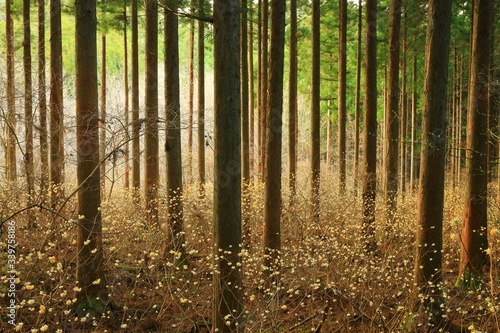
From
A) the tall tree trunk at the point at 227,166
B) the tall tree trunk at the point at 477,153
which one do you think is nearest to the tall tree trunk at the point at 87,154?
the tall tree trunk at the point at 227,166

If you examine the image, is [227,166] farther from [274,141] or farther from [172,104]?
[172,104]

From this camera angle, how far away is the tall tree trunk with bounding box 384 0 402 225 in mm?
9781

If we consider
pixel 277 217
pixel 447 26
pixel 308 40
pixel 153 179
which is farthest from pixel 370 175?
pixel 308 40

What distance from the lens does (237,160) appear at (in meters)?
4.48

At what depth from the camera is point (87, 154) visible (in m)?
5.51

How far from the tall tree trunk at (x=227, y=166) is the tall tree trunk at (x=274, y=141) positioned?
7.77ft

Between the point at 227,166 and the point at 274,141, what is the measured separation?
2714 mm

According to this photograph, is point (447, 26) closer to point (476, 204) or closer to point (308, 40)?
point (476, 204)

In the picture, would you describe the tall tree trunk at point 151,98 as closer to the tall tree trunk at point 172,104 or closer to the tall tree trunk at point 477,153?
the tall tree trunk at point 172,104

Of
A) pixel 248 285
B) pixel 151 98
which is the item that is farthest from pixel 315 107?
pixel 248 285

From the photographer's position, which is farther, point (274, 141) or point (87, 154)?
point (274, 141)

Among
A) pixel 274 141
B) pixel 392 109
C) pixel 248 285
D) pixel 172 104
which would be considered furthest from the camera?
pixel 392 109

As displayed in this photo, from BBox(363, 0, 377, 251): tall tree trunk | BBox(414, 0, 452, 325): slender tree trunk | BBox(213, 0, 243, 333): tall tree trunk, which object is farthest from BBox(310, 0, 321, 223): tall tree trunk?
BBox(213, 0, 243, 333): tall tree trunk

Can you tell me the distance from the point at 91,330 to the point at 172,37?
5533 millimetres
